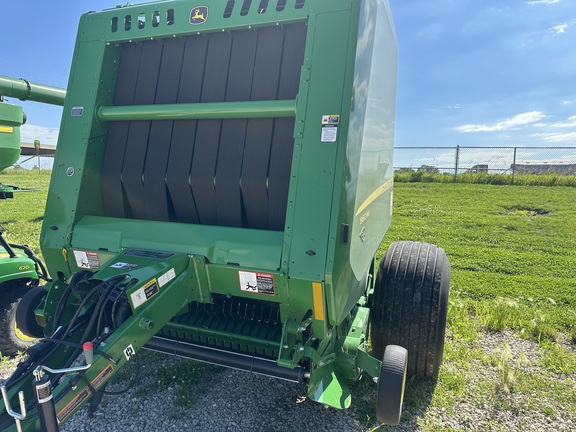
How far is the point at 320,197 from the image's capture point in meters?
2.32

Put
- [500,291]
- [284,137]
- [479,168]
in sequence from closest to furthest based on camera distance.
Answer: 1. [284,137]
2. [500,291]
3. [479,168]

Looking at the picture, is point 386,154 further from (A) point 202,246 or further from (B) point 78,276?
(B) point 78,276

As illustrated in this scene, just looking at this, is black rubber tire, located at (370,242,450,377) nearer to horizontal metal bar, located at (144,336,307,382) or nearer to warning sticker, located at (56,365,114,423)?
horizontal metal bar, located at (144,336,307,382)

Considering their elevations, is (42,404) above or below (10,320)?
above

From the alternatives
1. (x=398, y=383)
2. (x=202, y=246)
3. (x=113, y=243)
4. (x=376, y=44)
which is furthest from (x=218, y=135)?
(x=398, y=383)

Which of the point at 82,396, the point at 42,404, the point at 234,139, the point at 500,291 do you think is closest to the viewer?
the point at 42,404

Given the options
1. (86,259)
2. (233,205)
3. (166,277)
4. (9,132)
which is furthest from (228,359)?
(9,132)

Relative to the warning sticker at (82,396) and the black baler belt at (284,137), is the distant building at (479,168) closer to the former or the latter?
the black baler belt at (284,137)

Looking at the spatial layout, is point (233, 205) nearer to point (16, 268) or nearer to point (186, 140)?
point (186, 140)

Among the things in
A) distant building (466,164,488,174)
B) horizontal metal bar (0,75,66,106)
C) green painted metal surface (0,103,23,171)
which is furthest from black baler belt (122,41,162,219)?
distant building (466,164,488,174)

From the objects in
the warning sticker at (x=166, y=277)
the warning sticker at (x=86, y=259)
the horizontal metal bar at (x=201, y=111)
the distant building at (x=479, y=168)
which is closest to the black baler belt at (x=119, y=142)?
the horizontal metal bar at (x=201, y=111)

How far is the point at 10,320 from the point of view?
11.8ft

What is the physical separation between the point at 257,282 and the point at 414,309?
4.55ft

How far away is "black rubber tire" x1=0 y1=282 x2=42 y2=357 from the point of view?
140 inches
